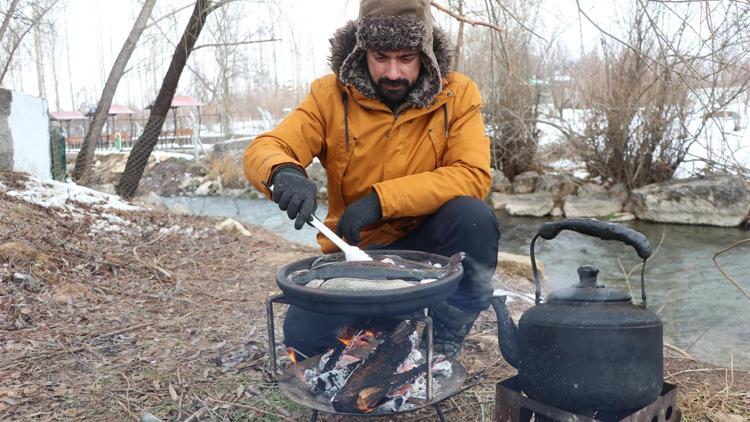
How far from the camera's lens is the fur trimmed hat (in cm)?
245

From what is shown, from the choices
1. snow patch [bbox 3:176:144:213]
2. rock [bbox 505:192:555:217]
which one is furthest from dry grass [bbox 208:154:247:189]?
snow patch [bbox 3:176:144:213]

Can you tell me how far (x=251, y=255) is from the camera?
536 centimetres

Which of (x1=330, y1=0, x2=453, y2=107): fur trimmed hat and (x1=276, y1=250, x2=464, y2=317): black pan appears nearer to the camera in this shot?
(x1=276, y1=250, x2=464, y2=317): black pan

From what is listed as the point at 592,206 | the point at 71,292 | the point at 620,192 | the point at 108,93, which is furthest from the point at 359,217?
the point at 620,192

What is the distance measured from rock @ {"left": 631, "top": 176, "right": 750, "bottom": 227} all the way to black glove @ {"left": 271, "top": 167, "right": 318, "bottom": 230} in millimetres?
10909

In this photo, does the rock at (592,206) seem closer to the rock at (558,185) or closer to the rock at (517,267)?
the rock at (558,185)

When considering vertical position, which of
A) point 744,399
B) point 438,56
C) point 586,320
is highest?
point 438,56

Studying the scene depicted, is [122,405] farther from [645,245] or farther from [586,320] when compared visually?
[645,245]

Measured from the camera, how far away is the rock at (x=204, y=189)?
1675cm

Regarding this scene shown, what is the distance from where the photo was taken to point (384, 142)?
2.57 metres

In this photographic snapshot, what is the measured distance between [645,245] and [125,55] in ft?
27.0

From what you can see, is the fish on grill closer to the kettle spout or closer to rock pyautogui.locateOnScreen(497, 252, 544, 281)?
the kettle spout

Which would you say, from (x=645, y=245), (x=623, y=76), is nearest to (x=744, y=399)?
(x=645, y=245)

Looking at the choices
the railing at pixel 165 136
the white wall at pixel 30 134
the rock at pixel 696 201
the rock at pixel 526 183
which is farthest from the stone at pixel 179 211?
the railing at pixel 165 136
